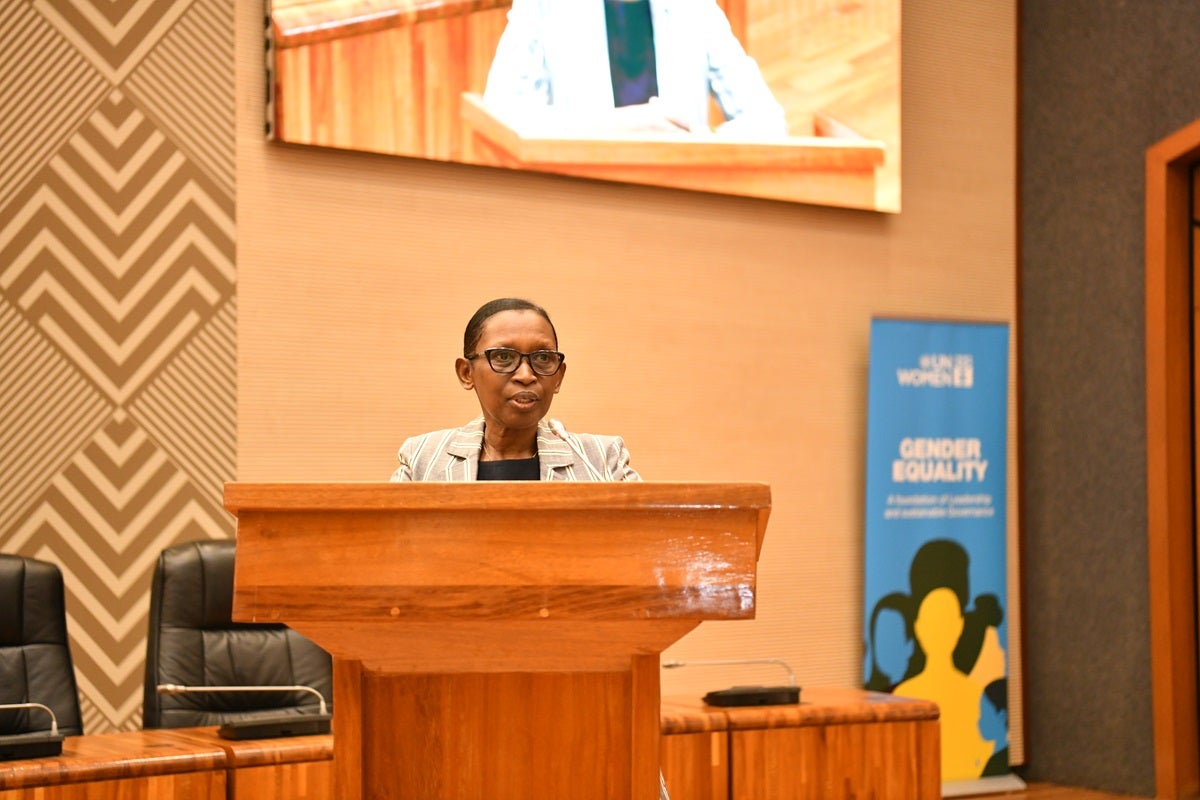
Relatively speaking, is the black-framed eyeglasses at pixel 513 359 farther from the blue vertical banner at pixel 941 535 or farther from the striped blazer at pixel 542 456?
the blue vertical banner at pixel 941 535

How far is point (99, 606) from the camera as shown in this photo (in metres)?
4.12

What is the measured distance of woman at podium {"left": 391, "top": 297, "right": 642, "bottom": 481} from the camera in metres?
2.07

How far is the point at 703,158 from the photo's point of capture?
507 cm

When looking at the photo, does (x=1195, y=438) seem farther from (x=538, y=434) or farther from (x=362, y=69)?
(x=538, y=434)

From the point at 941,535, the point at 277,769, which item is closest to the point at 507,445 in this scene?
the point at 277,769

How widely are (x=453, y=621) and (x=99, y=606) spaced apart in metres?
3.05

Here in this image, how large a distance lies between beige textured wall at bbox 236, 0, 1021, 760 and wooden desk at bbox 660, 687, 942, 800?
181 centimetres

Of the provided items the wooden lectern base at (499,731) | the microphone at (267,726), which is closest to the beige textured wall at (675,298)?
the microphone at (267,726)

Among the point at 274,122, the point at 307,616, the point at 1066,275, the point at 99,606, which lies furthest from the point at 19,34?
the point at 1066,275

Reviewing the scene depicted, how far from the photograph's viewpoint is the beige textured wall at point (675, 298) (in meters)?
4.44

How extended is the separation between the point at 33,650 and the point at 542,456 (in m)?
1.54

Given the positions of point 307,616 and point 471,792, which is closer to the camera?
point 307,616

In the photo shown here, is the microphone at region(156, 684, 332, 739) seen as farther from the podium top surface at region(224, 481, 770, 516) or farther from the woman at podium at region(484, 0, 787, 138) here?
the woman at podium at region(484, 0, 787, 138)

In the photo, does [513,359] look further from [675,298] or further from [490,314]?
[675,298]
